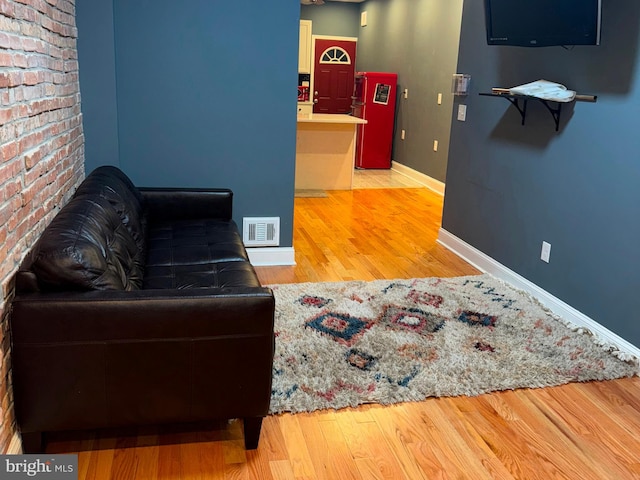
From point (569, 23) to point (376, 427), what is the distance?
7.38 feet

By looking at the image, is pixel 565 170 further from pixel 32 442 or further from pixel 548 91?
pixel 32 442

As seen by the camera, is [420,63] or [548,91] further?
[420,63]

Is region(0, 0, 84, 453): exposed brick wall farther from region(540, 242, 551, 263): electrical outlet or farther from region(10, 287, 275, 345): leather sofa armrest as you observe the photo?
region(540, 242, 551, 263): electrical outlet

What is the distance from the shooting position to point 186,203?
3516mm

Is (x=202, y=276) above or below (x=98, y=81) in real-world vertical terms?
below

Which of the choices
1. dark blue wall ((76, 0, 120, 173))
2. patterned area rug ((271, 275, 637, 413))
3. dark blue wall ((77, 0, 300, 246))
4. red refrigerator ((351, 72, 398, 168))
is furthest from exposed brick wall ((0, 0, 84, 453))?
red refrigerator ((351, 72, 398, 168))

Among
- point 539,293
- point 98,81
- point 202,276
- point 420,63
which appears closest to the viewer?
point 202,276

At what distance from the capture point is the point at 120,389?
190 cm

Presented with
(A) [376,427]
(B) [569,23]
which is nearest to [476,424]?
(A) [376,427]

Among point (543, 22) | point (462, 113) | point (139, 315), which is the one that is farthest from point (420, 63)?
point (139, 315)

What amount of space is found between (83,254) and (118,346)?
12.6 inches

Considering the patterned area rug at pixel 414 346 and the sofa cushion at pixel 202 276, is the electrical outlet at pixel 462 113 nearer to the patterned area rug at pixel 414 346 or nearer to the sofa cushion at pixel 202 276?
the patterned area rug at pixel 414 346

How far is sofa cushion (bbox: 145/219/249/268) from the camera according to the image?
286cm

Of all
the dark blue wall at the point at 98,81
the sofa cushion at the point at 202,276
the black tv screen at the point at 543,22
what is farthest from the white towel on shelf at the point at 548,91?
the dark blue wall at the point at 98,81
